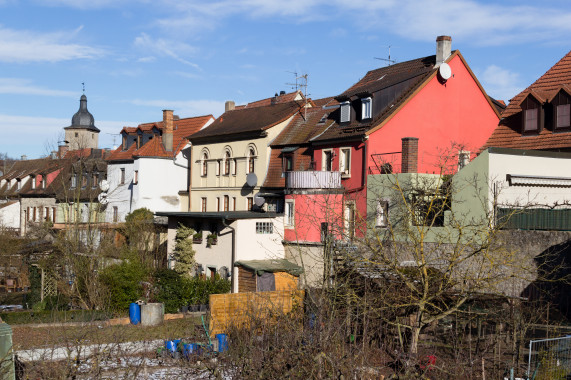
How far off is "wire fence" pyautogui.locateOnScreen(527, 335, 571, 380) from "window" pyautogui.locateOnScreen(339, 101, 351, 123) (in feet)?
64.3

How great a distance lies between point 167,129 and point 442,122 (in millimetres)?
21931

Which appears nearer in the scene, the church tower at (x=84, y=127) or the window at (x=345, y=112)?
the window at (x=345, y=112)

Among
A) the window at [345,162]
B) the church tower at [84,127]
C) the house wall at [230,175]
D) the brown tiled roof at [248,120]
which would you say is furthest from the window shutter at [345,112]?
the church tower at [84,127]

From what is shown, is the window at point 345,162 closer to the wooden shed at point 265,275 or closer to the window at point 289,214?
the window at point 289,214

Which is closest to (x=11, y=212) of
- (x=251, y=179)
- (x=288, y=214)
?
(x=251, y=179)

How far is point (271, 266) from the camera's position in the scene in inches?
1198

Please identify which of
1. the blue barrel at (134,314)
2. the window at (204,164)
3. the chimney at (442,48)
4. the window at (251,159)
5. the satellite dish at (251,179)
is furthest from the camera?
the window at (204,164)

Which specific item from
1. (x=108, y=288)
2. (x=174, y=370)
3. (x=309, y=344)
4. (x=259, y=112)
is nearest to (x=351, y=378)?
(x=309, y=344)

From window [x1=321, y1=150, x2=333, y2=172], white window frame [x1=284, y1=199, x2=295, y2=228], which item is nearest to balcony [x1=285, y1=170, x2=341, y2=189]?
white window frame [x1=284, y1=199, x2=295, y2=228]

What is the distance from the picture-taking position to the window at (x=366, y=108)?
106 ft

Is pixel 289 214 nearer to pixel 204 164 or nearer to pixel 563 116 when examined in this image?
pixel 204 164

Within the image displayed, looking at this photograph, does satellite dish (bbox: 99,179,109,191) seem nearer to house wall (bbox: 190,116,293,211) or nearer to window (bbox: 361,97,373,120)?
house wall (bbox: 190,116,293,211)

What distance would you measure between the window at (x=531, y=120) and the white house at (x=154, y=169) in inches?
962

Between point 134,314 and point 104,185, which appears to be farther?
point 104,185
